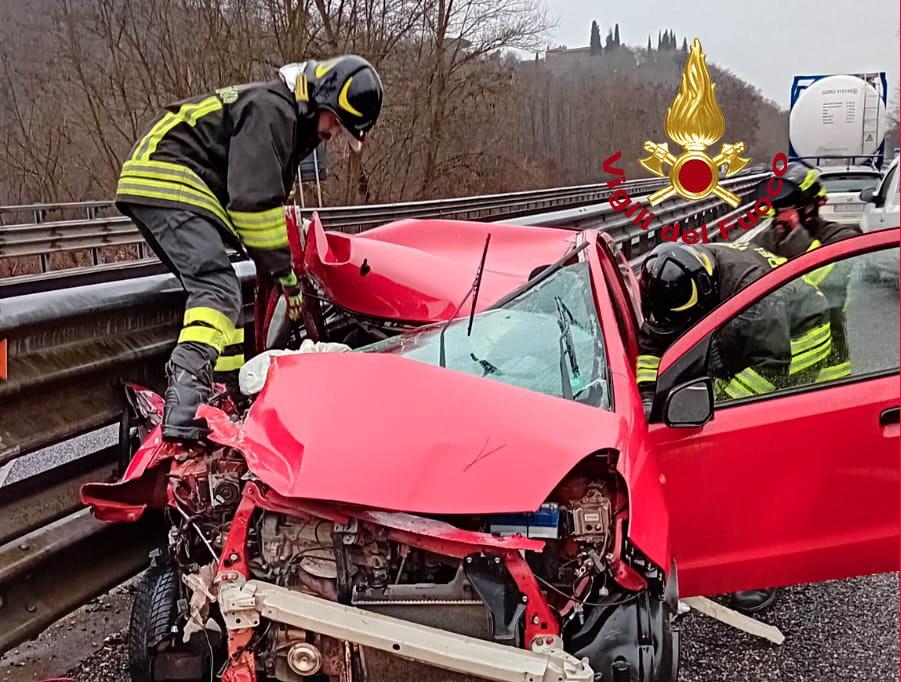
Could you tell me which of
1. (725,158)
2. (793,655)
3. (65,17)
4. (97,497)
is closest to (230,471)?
(97,497)

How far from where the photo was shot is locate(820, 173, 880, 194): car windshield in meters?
15.4

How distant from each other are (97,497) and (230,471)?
480mm

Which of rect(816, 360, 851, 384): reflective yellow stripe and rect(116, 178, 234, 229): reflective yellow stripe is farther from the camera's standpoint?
rect(116, 178, 234, 229): reflective yellow stripe

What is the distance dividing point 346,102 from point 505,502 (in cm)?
222

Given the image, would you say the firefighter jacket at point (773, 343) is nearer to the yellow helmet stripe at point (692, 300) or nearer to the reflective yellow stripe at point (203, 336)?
the yellow helmet stripe at point (692, 300)

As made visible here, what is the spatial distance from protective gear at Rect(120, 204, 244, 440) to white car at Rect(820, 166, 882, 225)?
12766mm

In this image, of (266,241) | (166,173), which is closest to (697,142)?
(266,241)

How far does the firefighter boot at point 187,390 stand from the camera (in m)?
2.49

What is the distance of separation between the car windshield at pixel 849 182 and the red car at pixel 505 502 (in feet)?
46.1

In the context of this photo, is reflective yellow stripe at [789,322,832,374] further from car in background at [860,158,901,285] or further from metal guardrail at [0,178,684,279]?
metal guardrail at [0,178,684,279]

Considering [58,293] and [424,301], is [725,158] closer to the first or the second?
[424,301]

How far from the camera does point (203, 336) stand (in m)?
3.15

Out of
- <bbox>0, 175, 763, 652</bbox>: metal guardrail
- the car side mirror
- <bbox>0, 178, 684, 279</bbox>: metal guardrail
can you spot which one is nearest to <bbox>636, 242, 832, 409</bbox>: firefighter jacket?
the car side mirror

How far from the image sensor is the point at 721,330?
2832 millimetres
